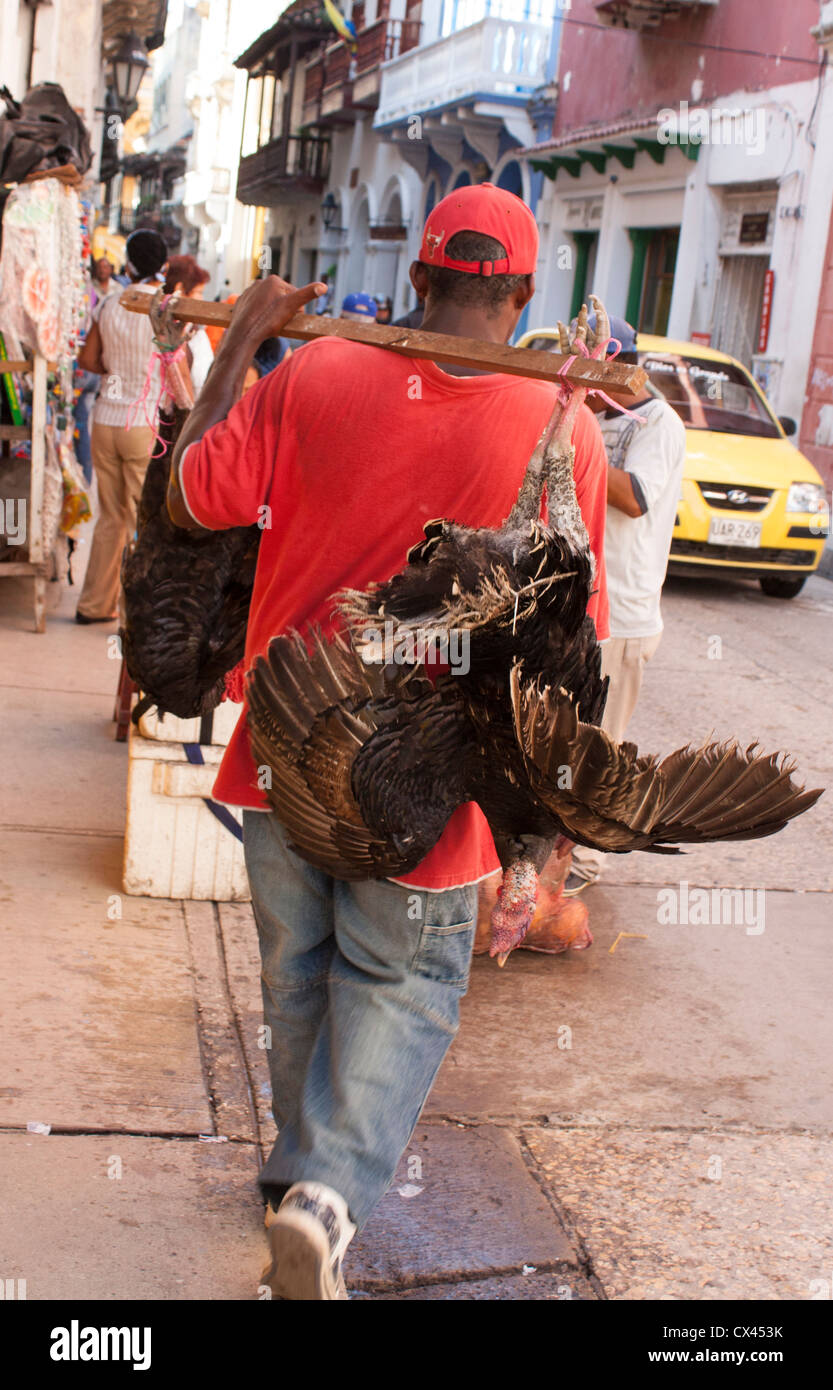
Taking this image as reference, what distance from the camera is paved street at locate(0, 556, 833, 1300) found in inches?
114

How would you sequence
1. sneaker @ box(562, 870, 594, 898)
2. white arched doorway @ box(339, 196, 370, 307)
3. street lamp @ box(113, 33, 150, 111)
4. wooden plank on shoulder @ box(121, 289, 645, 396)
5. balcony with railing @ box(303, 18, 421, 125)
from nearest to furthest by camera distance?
wooden plank on shoulder @ box(121, 289, 645, 396) < sneaker @ box(562, 870, 594, 898) < street lamp @ box(113, 33, 150, 111) < balcony with railing @ box(303, 18, 421, 125) < white arched doorway @ box(339, 196, 370, 307)

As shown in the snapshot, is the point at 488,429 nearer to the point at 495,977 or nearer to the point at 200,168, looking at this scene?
the point at 495,977

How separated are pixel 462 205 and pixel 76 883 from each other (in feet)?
9.18

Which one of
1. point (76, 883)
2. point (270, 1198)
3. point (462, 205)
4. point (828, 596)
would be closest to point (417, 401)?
point (462, 205)

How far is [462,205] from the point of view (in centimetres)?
250

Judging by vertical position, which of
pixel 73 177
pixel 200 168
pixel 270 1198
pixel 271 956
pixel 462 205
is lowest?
pixel 270 1198

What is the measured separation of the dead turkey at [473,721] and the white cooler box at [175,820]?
2.15 metres

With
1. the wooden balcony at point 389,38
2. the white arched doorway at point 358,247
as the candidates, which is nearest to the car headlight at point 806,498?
the wooden balcony at point 389,38

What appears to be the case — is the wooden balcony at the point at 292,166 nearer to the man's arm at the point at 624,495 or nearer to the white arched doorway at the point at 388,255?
the white arched doorway at the point at 388,255

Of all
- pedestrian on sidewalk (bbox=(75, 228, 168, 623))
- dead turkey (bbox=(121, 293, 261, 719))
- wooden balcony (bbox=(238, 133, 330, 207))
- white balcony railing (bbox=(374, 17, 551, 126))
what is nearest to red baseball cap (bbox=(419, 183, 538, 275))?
dead turkey (bbox=(121, 293, 261, 719))

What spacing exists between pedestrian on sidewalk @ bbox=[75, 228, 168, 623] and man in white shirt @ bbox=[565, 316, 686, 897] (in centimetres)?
330

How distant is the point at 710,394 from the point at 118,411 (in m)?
6.70

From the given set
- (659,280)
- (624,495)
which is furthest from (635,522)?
(659,280)

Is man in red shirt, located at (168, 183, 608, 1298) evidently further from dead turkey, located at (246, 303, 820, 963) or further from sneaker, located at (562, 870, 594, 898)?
sneaker, located at (562, 870, 594, 898)
